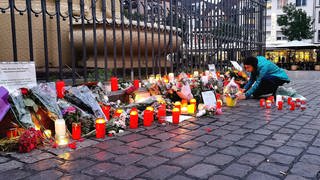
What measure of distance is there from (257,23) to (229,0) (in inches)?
119

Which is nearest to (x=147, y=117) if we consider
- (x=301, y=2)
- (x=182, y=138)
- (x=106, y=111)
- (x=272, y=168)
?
(x=106, y=111)

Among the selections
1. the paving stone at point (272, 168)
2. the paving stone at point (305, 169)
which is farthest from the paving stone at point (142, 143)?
the paving stone at point (305, 169)

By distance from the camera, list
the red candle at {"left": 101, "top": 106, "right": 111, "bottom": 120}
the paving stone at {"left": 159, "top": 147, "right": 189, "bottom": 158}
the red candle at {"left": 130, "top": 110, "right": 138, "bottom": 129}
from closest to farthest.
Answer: the paving stone at {"left": 159, "top": 147, "right": 189, "bottom": 158}
the red candle at {"left": 130, "top": 110, "right": 138, "bottom": 129}
the red candle at {"left": 101, "top": 106, "right": 111, "bottom": 120}

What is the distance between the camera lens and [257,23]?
1309 centimetres

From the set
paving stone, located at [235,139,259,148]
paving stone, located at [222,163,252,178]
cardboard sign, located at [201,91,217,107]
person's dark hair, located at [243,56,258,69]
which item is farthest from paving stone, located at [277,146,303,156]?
person's dark hair, located at [243,56,258,69]

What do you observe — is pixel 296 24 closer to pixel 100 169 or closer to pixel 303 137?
pixel 303 137

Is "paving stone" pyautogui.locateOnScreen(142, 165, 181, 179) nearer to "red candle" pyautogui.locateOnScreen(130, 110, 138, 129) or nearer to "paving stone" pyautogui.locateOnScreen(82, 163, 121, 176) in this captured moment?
"paving stone" pyautogui.locateOnScreen(82, 163, 121, 176)

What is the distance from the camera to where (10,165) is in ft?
9.87

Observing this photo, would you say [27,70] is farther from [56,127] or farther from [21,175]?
[21,175]

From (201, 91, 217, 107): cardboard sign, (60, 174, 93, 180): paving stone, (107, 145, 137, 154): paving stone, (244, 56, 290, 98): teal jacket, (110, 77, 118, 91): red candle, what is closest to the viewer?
(60, 174, 93, 180): paving stone

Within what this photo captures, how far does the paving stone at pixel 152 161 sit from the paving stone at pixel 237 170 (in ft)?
2.05

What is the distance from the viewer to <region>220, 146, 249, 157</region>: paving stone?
341cm

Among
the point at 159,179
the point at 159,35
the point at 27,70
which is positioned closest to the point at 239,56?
the point at 159,35

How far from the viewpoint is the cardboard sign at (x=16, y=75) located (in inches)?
157
